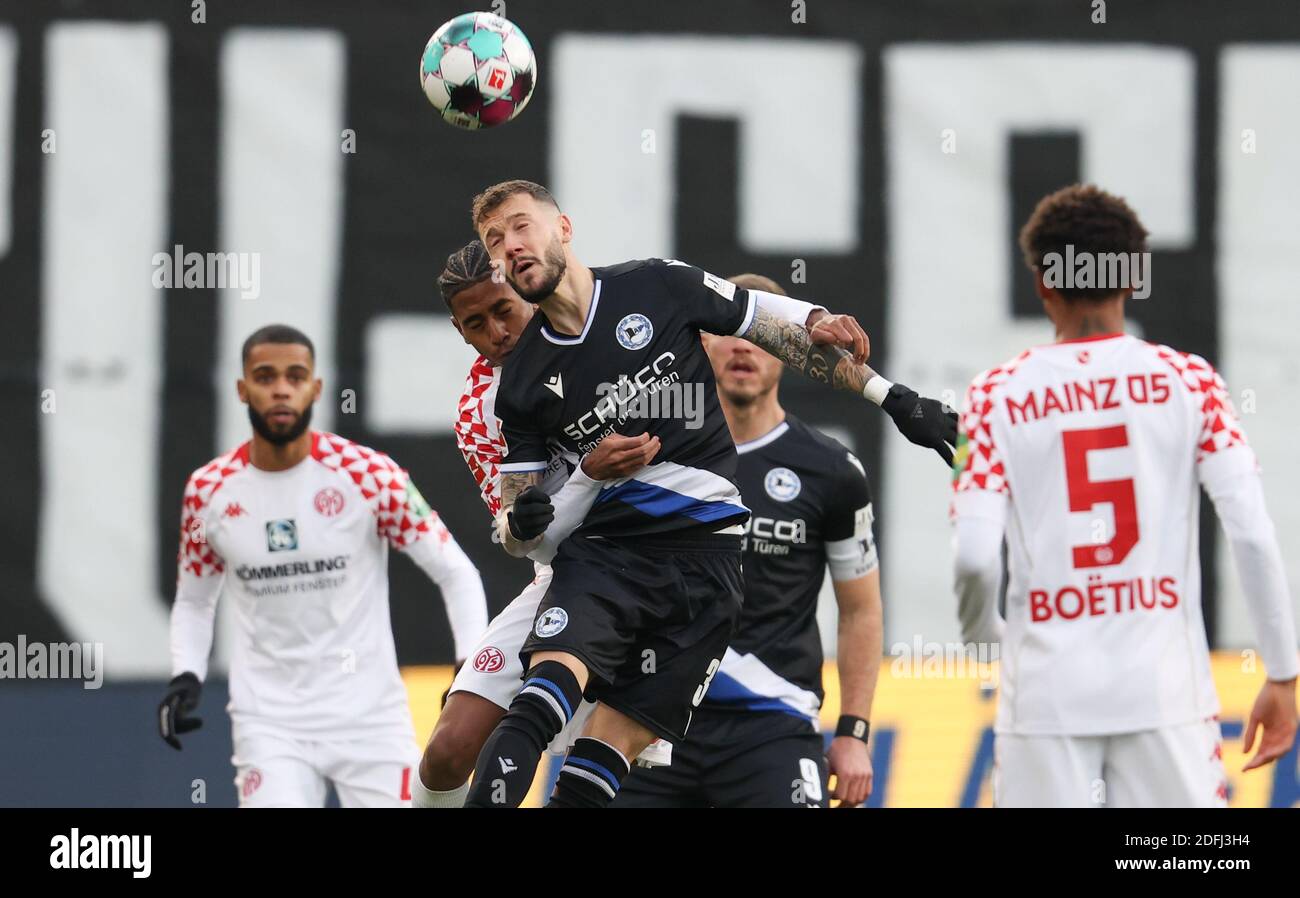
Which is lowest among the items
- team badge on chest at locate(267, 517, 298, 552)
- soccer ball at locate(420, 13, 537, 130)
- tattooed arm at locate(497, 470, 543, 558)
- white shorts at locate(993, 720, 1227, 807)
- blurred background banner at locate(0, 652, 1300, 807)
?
blurred background banner at locate(0, 652, 1300, 807)

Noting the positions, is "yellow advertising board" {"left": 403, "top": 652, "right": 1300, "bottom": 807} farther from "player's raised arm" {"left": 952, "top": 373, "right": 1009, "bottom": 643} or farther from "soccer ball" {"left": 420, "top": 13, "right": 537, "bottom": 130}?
"player's raised arm" {"left": 952, "top": 373, "right": 1009, "bottom": 643}

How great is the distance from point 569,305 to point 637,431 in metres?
0.41

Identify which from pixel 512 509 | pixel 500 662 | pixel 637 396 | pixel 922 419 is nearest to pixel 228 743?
pixel 500 662

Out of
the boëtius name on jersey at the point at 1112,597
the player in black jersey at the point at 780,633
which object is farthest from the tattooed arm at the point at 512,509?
the boëtius name on jersey at the point at 1112,597

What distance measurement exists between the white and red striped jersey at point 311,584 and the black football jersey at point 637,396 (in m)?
1.73

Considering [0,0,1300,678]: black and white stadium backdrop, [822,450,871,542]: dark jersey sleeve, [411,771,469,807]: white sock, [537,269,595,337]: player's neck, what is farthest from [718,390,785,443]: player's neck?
[0,0,1300,678]: black and white stadium backdrop

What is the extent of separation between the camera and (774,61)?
8188mm

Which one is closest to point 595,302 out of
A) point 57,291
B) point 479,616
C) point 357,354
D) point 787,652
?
point 787,652

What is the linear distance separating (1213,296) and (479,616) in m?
3.76

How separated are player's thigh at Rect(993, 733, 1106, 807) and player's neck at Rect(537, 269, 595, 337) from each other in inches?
69.0

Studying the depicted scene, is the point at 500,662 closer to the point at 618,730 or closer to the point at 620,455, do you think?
the point at 618,730

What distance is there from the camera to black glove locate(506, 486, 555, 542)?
4.84m

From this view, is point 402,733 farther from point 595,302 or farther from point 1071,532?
point 1071,532

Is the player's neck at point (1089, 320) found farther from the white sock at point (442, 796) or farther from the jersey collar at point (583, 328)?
the white sock at point (442, 796)
